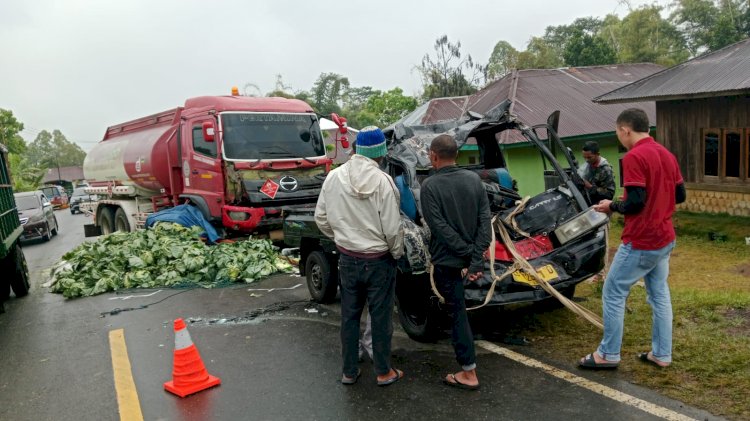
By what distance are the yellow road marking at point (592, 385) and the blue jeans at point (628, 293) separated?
338mm

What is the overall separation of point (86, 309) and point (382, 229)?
5.24 metres

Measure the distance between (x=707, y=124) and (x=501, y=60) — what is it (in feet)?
131

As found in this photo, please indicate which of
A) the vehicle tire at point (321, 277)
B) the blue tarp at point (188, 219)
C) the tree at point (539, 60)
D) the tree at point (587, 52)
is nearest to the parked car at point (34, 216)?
the blue tarp at point (188, 219)

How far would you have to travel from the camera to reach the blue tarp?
1052cm

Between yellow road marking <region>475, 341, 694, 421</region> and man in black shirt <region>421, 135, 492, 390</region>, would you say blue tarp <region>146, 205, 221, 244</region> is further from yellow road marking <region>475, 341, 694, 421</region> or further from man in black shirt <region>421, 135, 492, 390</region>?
man in black shirt <region>421, 135, 492, 390</region>

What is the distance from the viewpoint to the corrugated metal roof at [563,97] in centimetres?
1667

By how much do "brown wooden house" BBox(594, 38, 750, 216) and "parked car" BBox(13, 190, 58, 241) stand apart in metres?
16.3

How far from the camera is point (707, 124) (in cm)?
A: 1202

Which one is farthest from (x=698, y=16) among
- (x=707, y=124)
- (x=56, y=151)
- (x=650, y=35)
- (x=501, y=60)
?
(x=56, y=151)

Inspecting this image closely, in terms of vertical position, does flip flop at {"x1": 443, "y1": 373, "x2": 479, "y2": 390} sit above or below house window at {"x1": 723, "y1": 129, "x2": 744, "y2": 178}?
below

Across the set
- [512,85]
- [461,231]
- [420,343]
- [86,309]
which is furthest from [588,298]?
[512,85]

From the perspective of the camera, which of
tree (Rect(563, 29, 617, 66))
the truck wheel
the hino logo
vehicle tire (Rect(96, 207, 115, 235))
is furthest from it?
tree (Rect(563, 29, 617, 66))

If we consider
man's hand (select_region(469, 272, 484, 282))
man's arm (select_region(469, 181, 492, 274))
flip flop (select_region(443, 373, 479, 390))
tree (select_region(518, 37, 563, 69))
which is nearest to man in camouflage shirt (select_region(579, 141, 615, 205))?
man's hand (select_region(469, 272, 484, 282))

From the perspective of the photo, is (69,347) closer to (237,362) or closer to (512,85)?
(237,362)
